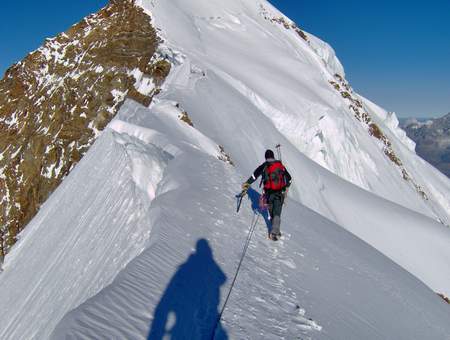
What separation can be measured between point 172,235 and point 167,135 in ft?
30.1

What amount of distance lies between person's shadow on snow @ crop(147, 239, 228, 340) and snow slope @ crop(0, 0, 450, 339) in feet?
0.07

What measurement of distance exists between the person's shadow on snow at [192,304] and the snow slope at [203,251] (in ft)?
0.07

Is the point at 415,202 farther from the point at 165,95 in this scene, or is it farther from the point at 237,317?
the point at 237,317

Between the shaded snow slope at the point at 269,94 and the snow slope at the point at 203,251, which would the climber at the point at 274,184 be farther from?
the shaded snow slope at the point at 269,94

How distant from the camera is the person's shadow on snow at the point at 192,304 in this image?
4.71 metres

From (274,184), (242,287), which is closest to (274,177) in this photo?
(274,184)

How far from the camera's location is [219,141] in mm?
21531

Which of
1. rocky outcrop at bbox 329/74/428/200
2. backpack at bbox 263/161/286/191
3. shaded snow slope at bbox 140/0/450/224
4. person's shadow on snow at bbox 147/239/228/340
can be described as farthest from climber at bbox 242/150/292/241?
rocky outcrop at bbox 329/74/428/200

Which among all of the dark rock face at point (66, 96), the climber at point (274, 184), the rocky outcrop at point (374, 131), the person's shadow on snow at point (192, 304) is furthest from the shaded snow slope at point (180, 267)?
the rocky outcrop at point (374, 131)

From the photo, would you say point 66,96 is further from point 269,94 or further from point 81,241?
point 81,241

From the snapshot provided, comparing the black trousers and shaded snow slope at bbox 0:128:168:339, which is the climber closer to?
the black trousers

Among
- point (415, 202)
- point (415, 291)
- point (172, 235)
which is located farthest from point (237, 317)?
point (415, 202)

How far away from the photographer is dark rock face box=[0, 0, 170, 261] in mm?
32094

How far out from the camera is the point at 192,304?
5410mm
